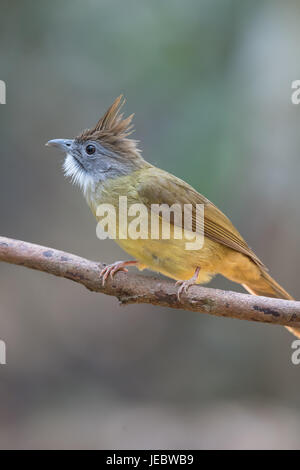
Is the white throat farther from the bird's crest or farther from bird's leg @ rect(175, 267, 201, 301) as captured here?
bird's leg @ rect(175, 267, 201, 301)

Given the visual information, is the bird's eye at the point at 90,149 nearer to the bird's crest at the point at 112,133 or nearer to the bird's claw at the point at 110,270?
the bird's crest at the point at 112,133

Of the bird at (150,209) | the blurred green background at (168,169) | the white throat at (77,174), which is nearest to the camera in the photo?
the bird at (150,209)

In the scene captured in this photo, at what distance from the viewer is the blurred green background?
16.6ft

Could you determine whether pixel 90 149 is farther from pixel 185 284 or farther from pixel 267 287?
pixel 267 287

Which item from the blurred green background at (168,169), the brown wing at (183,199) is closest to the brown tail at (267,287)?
the brown wing at (183,199)

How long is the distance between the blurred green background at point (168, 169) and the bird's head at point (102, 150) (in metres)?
1.40

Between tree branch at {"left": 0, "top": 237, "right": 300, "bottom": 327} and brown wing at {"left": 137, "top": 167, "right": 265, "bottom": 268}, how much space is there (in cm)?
45

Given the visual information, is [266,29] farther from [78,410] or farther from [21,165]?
[78,410]

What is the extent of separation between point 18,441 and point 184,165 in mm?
2939

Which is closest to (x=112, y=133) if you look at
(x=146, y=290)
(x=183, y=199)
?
(x=183, y=199)

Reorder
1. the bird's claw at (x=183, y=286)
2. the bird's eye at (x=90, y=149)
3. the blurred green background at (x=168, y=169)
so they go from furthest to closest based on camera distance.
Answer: the blurred green background at (x=168, y=169) → the bird's eye at (x=90, y=149) → the bird's claw at (x=183, y=286)

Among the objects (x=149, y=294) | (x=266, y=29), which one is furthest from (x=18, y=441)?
(x=266, y=29)

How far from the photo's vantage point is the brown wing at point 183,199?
10.2ft
